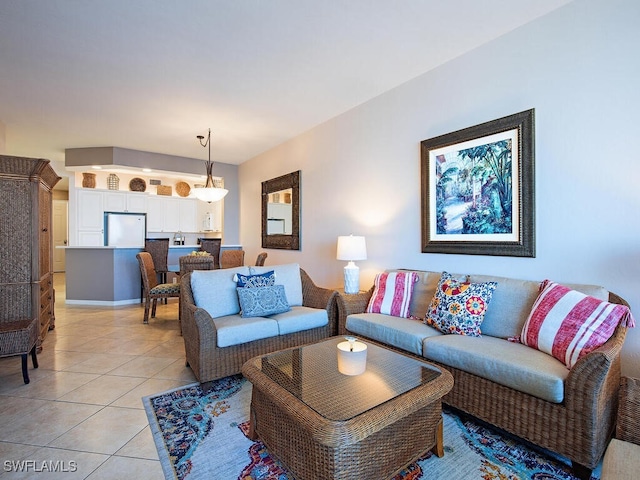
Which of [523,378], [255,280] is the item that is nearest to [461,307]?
[523,378]

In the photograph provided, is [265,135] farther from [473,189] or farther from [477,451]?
[477,451]

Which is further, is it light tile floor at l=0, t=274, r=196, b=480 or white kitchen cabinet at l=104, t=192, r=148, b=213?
white kitchen cabinet at l=104, t=192, r=148, b=213

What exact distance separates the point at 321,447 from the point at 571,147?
2.43 m

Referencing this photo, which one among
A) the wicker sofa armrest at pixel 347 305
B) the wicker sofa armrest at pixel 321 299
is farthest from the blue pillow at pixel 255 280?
the wicker sofa armrest at pixel 347 305

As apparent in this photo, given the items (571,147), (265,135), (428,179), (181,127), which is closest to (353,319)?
(428,179)

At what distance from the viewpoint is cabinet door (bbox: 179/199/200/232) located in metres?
7.46

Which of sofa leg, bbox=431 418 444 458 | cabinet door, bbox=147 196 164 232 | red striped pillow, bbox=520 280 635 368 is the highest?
cabinet door, bbox=147 196 164 232

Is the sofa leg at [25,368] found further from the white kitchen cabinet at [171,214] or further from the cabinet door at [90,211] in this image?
the white kitchen cabinet at [171,214]

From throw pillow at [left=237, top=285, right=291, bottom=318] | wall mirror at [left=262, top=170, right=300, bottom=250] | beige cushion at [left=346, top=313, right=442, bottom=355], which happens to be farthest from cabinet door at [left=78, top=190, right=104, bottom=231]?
beige cushion at [left=346, top=313, right=442, bottom=355]

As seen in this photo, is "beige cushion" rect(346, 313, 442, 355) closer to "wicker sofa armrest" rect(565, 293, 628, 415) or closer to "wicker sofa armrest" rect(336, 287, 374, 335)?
"wicker sofa armrest" rect(336, 287, 374, 335)

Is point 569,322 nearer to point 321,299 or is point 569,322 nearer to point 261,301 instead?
point 321,299

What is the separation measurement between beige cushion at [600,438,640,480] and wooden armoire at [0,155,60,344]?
416 centimetres

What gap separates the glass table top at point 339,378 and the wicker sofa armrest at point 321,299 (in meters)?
1.04

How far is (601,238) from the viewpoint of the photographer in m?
2.06
